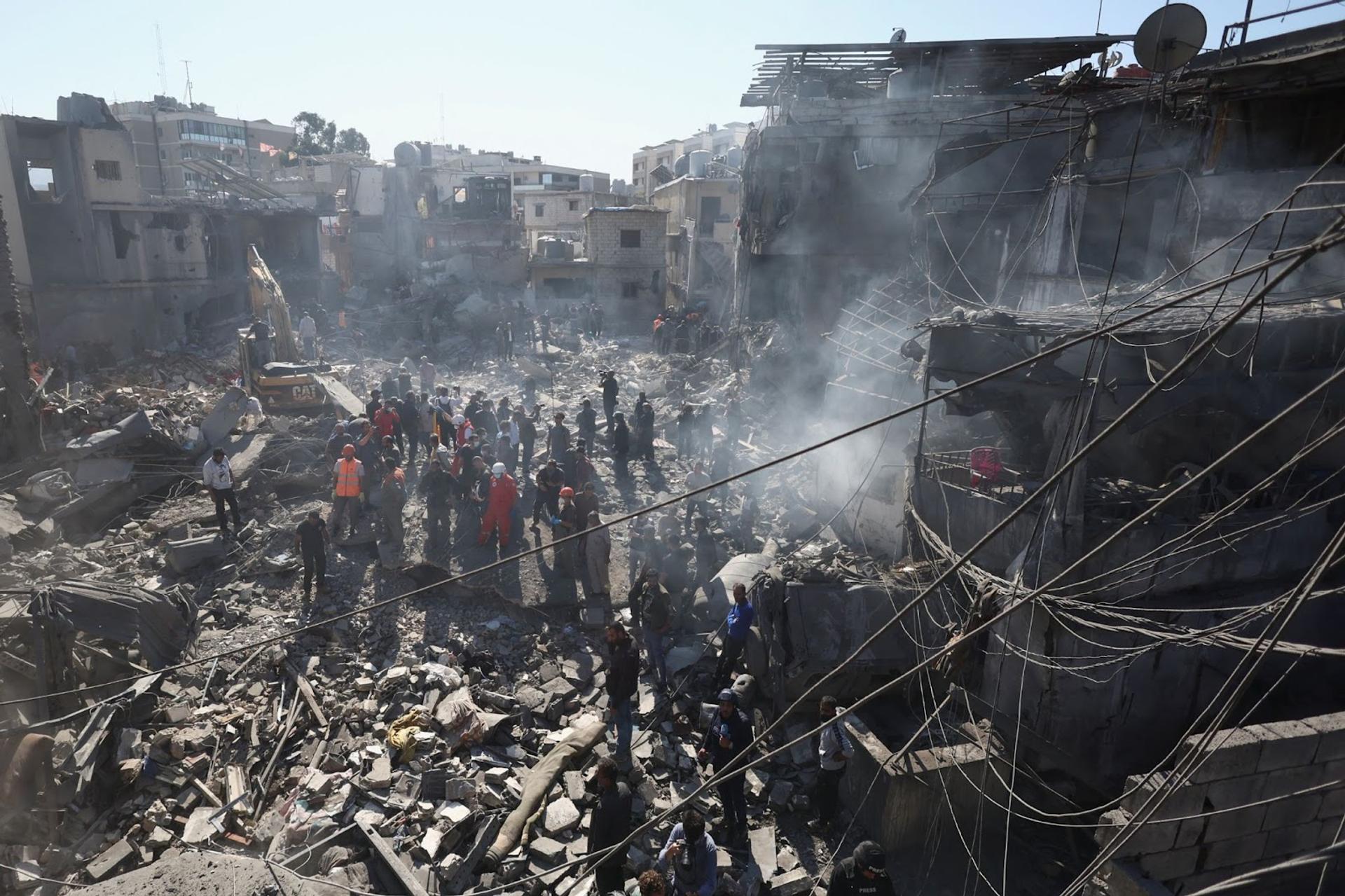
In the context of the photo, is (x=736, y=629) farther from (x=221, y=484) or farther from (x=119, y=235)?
(x=119, y=235)

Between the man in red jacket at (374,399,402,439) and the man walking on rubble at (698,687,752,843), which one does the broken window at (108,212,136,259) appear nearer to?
the man in red jacket at (374,399,402,439)

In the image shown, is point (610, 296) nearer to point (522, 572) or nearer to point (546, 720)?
point (522, 572)

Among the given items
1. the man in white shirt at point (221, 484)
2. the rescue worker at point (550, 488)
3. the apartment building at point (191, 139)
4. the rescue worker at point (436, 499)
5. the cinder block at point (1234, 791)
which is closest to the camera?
the cinder block at point (1234, 791)

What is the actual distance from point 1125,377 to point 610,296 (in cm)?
2761

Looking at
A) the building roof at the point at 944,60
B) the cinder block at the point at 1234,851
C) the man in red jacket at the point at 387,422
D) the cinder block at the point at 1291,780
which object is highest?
the building roof at the point at 944,60

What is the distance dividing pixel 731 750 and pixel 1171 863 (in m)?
3.41

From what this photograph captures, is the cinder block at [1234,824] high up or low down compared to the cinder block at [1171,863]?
up

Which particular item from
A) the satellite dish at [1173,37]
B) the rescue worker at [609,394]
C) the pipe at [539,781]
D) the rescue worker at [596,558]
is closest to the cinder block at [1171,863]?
the pipe at [539,781]

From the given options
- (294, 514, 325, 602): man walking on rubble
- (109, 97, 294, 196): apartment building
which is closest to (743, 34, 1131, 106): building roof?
(294, 514, 325, 602): man walking on rubble

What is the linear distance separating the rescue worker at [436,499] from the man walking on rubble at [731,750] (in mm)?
5991

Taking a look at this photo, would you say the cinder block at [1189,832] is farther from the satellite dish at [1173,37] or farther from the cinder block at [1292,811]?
the satellite dish at [1173,37]

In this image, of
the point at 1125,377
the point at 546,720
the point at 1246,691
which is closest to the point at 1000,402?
the point at 1125,377

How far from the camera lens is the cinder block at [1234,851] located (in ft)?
19.2

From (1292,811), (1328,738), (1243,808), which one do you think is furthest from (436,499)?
(1328,738)
